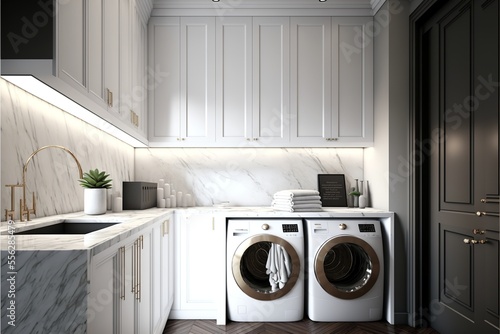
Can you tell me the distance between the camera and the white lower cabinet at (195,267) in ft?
9.23

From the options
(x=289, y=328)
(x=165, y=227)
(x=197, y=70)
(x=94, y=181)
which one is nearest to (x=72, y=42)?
(x=94, y=181)

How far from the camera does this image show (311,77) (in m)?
3.17

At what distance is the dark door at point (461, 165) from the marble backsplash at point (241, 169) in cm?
97

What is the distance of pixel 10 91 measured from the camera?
5.46 ft

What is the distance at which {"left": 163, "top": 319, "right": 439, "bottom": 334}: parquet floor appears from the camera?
8.43 feet

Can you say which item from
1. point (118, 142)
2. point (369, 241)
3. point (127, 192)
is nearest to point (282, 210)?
point (369, 241)

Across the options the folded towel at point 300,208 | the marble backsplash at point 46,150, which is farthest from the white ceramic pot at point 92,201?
the folded towel at point 300,208

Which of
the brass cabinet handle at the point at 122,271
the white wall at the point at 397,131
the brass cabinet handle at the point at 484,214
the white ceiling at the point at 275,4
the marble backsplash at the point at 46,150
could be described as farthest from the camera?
the white ceiling at the point at 275,4

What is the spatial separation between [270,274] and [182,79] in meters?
1.88

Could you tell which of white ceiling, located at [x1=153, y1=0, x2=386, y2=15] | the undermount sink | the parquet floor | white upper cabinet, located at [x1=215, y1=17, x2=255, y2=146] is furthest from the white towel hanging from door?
white ceiling, located at [x1=153, y1=0, x2=386, y2=15]

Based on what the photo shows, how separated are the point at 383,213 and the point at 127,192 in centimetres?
214

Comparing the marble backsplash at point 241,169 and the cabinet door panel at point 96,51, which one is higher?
the cabinet door panel at point 96,51

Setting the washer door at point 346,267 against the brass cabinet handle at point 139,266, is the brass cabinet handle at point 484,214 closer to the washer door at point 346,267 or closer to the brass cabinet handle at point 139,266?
the washer door at point 346,267

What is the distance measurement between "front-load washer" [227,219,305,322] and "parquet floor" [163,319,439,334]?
6cm
